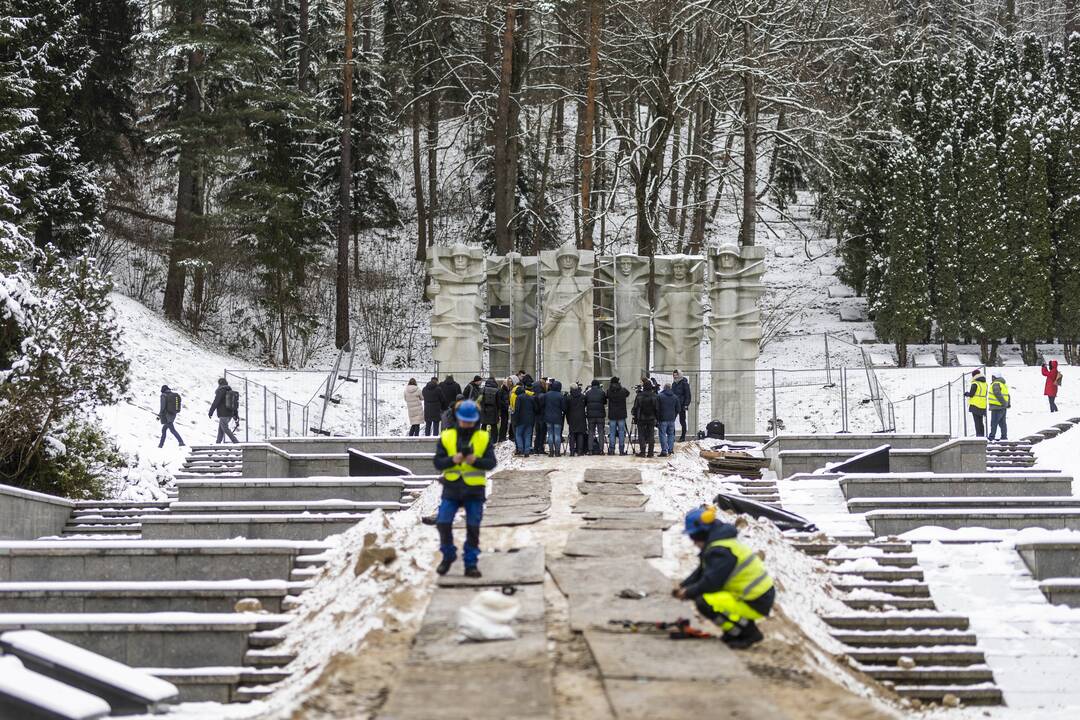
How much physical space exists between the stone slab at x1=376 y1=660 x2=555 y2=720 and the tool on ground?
1232 millimetres

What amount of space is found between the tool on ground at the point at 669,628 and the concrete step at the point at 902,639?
9.84ft

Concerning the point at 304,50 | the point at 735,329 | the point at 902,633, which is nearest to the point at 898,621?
the point at 902,633

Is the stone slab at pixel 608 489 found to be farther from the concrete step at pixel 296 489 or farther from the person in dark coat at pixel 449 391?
the person in dark coat at pixel 449 391

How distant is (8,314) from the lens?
19.9 m

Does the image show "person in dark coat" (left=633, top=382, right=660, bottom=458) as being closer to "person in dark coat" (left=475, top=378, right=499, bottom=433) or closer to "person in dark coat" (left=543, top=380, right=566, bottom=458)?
"person in dark coat" (left=543, top=380, right=566, bottom=458)

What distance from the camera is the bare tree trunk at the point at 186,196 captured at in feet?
117

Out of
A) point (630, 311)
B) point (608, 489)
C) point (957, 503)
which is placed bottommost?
point (957, 503)

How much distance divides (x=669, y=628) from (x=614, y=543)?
3517 millimetres

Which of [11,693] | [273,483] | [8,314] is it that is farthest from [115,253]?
[11,693]

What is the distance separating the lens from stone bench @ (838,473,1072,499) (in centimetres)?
1770

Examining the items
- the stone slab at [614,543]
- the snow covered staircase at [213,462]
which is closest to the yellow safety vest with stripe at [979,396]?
the stone slab at [614,543]

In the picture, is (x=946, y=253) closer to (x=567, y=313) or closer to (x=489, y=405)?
(x=567, y=313)

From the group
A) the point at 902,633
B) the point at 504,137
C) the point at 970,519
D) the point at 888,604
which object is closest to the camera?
the point at 902,633

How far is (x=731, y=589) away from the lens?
9.49m
